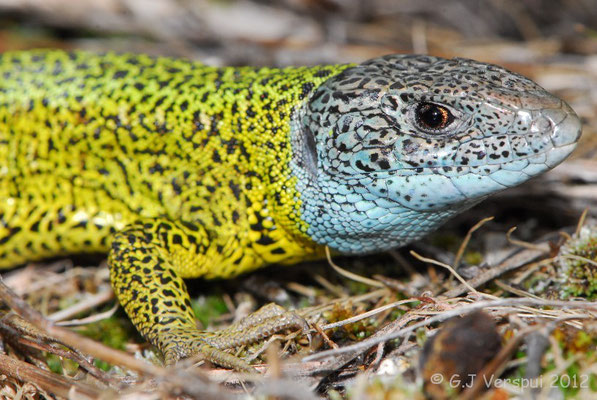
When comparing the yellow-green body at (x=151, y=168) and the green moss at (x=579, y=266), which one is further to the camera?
the yellow-green body at (x=151, y=168)

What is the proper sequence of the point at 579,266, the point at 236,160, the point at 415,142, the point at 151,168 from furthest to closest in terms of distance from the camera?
the point at 151,168, the point at 236,160, the point at 579,266, the point at 415,142

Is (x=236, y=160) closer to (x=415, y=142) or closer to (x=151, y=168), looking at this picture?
(x=151, y=168)

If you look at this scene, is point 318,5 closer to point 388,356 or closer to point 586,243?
point 586,243

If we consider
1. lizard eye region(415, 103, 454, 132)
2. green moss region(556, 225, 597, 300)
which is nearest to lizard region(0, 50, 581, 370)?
lizard eye region(415, 103, 454, 132)

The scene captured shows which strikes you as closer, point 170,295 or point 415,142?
point 415,142

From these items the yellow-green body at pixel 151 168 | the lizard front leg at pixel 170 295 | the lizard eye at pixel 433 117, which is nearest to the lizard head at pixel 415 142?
the lizard eye at pixel 433 117

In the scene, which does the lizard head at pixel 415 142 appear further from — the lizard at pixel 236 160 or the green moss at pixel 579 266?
the green moss at pixel 579 266

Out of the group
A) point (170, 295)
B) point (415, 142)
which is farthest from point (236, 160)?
point (415, 142)

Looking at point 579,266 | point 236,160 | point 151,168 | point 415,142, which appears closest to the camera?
point 415,142
